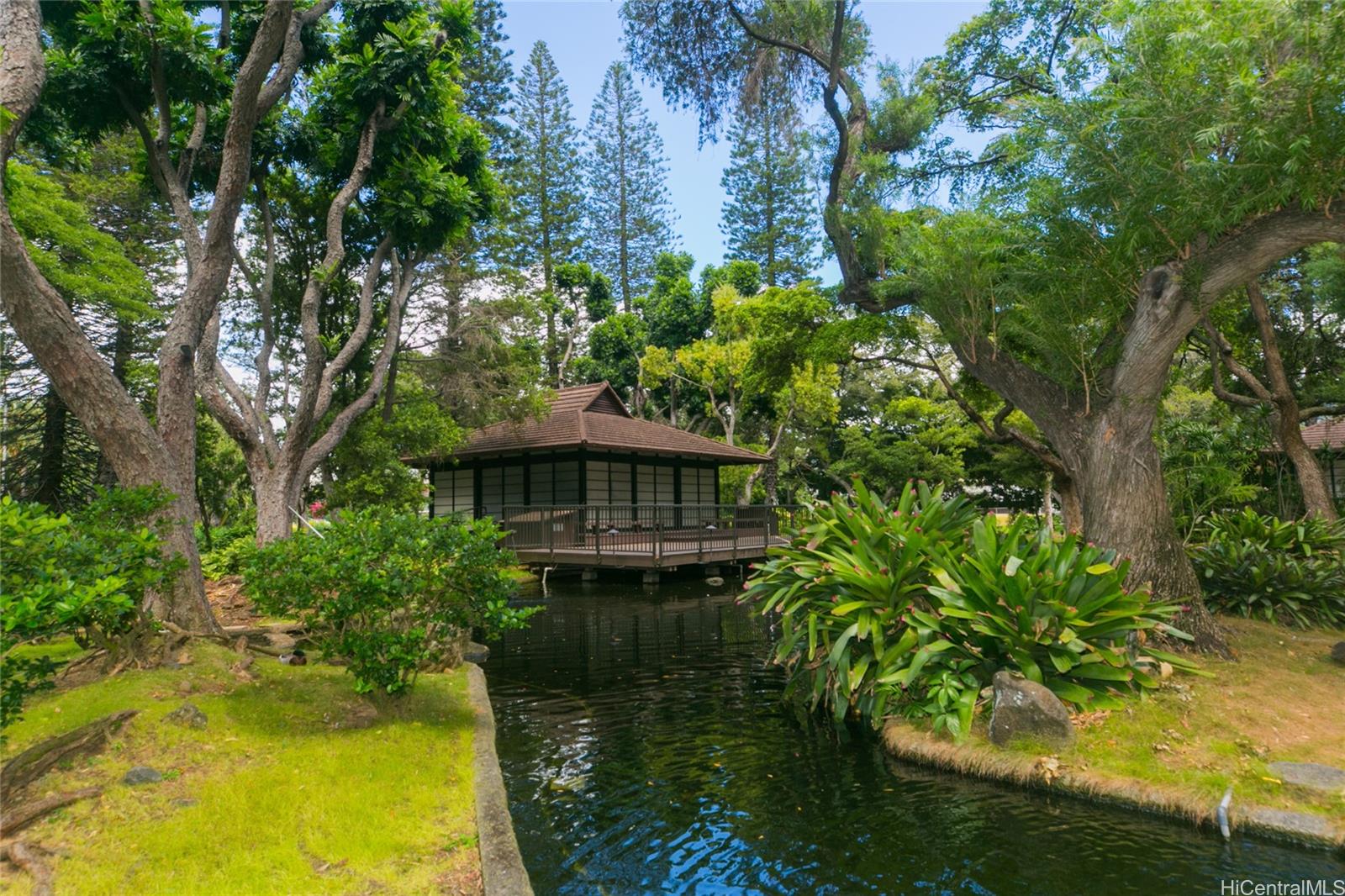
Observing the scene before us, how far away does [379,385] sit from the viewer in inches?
586

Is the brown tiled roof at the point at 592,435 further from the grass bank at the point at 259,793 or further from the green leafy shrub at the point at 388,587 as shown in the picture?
the grass bank at the point at 259,793

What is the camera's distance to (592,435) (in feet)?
64.7

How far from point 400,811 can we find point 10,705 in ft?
6.31

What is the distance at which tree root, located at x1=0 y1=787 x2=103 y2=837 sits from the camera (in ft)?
11.2

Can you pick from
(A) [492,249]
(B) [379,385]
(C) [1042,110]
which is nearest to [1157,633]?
(C) [1042,110]

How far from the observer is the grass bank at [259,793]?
10.7 feet

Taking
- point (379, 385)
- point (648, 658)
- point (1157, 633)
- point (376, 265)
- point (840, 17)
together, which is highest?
point (840, 17)

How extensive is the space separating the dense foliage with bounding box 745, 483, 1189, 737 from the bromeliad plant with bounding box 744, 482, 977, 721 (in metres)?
0.02

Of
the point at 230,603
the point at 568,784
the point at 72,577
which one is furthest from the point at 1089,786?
the point at 230,603

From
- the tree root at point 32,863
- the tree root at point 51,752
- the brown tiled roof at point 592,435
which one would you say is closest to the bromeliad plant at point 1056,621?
the tree root at point 32,863

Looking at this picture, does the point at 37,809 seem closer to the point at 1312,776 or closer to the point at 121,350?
the point at 1312,776

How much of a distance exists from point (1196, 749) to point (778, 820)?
10.2ft

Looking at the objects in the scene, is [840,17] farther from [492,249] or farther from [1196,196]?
[492,249]

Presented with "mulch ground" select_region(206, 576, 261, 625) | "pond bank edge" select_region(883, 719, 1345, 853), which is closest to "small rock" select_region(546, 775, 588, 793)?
"pond bank edge" select_region(883, 719, 1345, 853)
